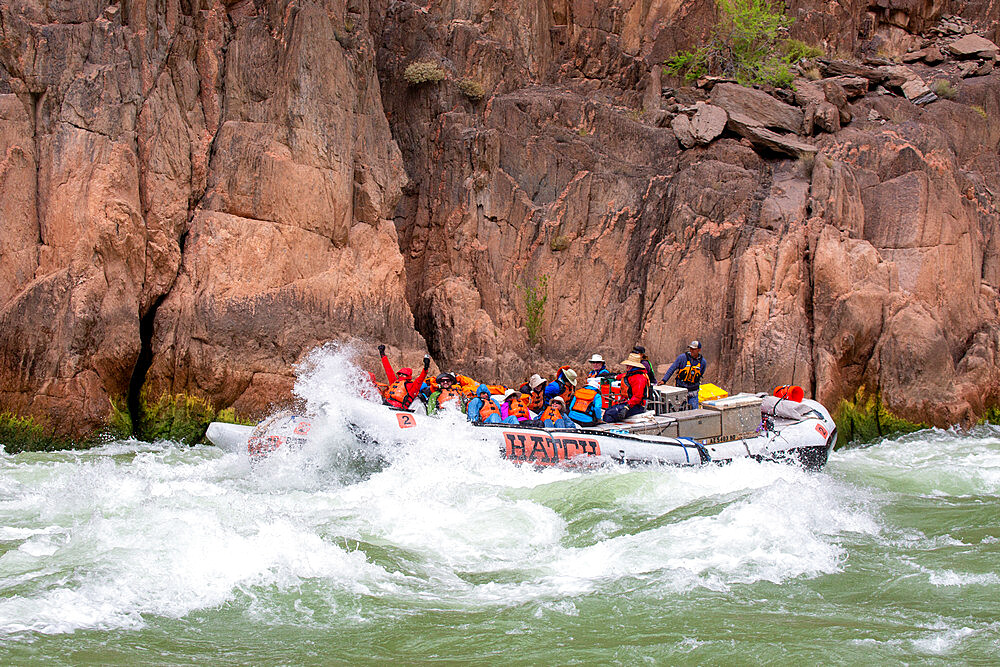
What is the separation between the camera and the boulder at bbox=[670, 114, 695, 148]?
19.6m

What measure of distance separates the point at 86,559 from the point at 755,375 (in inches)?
468

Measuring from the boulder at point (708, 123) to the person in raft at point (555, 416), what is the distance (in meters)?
9.28

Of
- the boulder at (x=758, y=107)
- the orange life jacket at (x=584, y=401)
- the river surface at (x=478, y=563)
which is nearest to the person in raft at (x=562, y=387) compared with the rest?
the orange life jacket at (x=584, y=401)

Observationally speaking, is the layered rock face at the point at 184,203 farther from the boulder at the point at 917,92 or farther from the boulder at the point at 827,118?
the boulder at the point at 917,92

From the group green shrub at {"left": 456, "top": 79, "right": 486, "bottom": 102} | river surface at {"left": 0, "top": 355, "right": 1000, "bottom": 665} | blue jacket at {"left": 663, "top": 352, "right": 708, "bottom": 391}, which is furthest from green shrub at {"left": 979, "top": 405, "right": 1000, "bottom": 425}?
green shrub at {"left": 456, "top": 79, "right": 486, "bottom": 102}

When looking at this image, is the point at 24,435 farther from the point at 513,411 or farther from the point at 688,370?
the point at 688,370

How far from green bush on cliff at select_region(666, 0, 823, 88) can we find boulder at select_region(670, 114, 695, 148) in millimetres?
2053

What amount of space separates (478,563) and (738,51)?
17.5 m

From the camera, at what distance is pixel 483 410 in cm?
1262

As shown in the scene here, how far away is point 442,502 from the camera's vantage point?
9.93m

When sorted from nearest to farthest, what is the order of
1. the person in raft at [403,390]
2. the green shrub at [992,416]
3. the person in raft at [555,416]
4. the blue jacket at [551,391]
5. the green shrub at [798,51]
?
the person in raft at [555,416] → the blue jacket at [551,391] → the person in raft at [403,390] → the green shrub at [992,416] → the green shrub at [798,51]

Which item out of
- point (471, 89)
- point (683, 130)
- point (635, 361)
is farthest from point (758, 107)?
point (635, 361)

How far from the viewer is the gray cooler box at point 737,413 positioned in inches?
496

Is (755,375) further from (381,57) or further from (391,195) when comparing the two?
(381,57)
